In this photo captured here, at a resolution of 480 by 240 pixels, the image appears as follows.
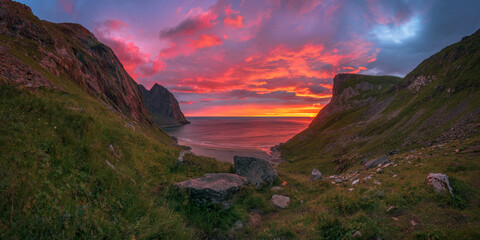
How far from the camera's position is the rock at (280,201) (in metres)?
Result: 9.89

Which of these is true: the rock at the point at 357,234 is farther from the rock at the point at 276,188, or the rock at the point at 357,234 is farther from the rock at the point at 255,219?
the rock at the point at 276,188

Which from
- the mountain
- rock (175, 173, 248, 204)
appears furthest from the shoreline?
rock (175, 173, 248, 204)

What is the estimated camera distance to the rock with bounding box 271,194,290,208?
989 cm

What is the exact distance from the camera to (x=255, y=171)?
1255 cm

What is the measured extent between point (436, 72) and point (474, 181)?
210 ft

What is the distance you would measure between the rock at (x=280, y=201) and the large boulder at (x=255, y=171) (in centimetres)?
154

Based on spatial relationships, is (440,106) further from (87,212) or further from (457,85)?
(87,212)

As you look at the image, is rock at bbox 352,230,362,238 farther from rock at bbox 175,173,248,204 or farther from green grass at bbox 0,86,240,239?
rock at bbox 175,173,248,204

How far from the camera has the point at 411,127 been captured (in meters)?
38.0

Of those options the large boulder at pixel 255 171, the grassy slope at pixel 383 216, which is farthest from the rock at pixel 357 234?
Result: the large boulder at pixel 255 171

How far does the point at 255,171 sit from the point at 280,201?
283 cm

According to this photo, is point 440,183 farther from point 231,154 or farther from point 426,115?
point 231,154

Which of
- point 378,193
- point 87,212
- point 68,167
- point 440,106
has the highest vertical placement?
point 440,106

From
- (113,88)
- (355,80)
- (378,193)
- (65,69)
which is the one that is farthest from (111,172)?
(355,80)
